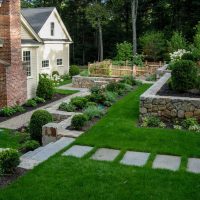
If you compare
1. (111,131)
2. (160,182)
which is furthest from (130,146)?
(160,182)

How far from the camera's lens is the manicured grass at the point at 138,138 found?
25.9ft

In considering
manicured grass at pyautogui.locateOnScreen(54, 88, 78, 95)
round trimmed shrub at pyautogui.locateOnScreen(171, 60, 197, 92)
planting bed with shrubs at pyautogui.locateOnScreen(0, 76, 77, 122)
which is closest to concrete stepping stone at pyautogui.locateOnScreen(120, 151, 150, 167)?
round trimmed shrub at pyautogui.locateOnScreen(171, 60, 197, 92)

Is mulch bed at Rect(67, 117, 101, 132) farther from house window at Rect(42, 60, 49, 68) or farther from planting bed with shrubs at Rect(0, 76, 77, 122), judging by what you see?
house window at Rect(42, 60, 49, 68)

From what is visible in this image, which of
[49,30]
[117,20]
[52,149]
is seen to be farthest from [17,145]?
[117,20]

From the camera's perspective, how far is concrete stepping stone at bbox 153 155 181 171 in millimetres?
6801

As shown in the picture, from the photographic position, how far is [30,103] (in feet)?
51.3

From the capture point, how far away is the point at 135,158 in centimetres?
735

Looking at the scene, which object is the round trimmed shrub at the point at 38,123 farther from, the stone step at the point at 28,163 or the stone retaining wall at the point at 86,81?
the stone retaining wall at the point at 86,81

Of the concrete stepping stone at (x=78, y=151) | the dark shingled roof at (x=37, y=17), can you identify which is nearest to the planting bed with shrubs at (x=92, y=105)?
the concrete stepping stone at (x=78, y=151)

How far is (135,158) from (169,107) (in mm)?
3309

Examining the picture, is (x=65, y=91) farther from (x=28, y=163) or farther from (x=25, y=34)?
(x=28, y=163)

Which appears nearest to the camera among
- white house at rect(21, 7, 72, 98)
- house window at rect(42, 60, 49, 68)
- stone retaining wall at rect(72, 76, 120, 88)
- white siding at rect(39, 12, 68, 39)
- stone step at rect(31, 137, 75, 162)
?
stone step at rect(31, 137, 75, 162)

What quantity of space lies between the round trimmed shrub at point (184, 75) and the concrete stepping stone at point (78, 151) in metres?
4.69

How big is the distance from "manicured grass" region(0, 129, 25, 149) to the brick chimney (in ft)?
10.9
